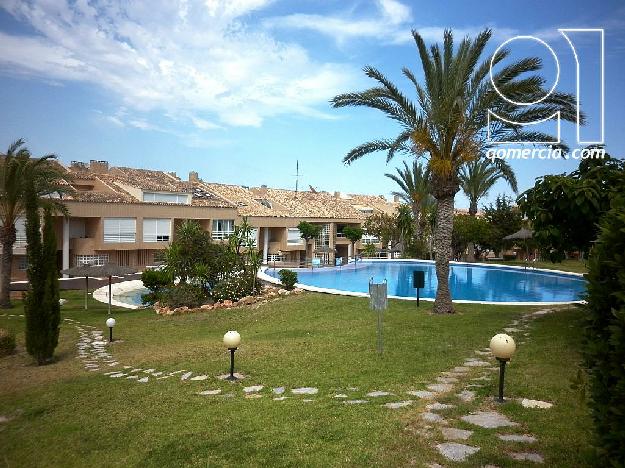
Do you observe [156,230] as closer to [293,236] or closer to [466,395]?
[293,236]

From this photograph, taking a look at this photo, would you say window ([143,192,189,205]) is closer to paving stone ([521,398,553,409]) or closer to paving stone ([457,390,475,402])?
paving stone ([457,390,475,402])

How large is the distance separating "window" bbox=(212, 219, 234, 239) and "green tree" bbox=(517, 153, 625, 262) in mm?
34127

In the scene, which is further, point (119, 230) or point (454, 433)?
point (119, 230)

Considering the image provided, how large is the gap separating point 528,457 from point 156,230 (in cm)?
3714

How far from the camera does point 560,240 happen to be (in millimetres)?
11500

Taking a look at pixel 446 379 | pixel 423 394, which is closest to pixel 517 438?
pixel 423 394

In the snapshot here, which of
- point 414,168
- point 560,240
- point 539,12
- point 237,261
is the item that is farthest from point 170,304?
point 414,168

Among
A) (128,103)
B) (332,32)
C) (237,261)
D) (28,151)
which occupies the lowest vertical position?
(237,261)

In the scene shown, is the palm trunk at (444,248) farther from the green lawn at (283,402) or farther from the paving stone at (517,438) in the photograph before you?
the paving stone at (517,438)

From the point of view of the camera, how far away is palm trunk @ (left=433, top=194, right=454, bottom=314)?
15.3 metres

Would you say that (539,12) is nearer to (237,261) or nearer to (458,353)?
(458,353)

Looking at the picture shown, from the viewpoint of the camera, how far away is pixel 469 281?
2925cm

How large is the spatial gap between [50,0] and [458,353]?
16.6 metres

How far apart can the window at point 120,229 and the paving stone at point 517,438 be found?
34525mm
